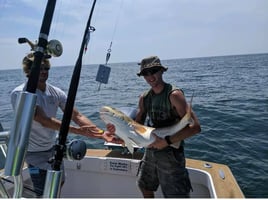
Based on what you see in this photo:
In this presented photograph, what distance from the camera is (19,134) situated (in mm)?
1055

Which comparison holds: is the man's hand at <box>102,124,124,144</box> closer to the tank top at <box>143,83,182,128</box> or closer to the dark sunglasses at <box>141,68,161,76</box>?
the tank top at <box>143,83,182,128</box>

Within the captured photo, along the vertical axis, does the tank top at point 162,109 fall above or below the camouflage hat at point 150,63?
below

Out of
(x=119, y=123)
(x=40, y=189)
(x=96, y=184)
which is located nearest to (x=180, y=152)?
(x=119, y=123)

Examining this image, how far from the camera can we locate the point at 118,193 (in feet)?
12.0

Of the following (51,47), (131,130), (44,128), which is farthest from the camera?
(131,130)

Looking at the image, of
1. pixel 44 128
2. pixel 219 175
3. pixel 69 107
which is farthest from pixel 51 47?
pixel 219 175

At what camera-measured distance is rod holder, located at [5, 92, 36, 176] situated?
1.05m

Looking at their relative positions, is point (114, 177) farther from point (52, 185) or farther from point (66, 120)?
point (52, 185)

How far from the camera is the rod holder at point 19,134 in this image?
1051mm

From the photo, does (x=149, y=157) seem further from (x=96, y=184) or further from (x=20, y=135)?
(x=20, y=135)

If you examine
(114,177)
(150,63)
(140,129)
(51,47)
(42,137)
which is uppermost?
(150,63)

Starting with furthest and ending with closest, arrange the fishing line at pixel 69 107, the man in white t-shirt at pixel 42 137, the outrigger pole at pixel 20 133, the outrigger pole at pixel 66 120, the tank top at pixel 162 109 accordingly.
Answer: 1. the tank top at pixel 162 109
2. the man in white t-shirt at pixel 42 137
3. the fishing line at pixel 69 107
4. the outrigger pole at pixel 66 120
5. the outrigger pole at pixel 20 133

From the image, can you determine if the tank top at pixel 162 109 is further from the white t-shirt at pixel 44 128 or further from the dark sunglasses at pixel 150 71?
the white t-shirt at pixel 44 128

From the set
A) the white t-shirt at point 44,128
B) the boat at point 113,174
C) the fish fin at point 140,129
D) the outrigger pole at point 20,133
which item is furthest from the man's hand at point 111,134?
the outrigger pole at point 20,133
